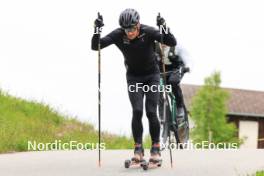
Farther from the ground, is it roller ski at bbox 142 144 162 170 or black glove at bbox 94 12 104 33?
black glove at bbox 94 12 104 33

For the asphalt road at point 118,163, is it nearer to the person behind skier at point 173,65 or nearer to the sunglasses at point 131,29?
the person behind skier at point 173,65

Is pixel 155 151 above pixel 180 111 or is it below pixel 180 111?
below

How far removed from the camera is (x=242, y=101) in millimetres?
58688

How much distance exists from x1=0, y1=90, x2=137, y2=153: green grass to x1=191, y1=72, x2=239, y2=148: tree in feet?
103

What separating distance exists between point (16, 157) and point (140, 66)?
11.7 feet

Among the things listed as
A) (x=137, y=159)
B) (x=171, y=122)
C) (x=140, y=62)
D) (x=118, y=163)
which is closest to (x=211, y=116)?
(x=171, y=122)

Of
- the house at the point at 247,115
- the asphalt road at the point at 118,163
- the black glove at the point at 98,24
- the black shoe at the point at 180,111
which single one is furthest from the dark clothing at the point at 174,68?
the house at the point at 247,115

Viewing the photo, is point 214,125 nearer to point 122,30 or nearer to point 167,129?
point 167,129

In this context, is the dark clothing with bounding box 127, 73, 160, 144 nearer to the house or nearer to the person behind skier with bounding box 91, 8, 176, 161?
the person behind skier with bounding box 91, 8, 176, 161

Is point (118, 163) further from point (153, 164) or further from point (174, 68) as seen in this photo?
point (174, 68)

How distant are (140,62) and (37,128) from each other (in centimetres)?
680

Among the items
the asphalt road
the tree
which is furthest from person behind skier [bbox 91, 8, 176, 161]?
the tree

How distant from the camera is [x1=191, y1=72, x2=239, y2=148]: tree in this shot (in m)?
51.4

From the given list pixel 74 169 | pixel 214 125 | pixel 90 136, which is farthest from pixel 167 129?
pixel 214 125
